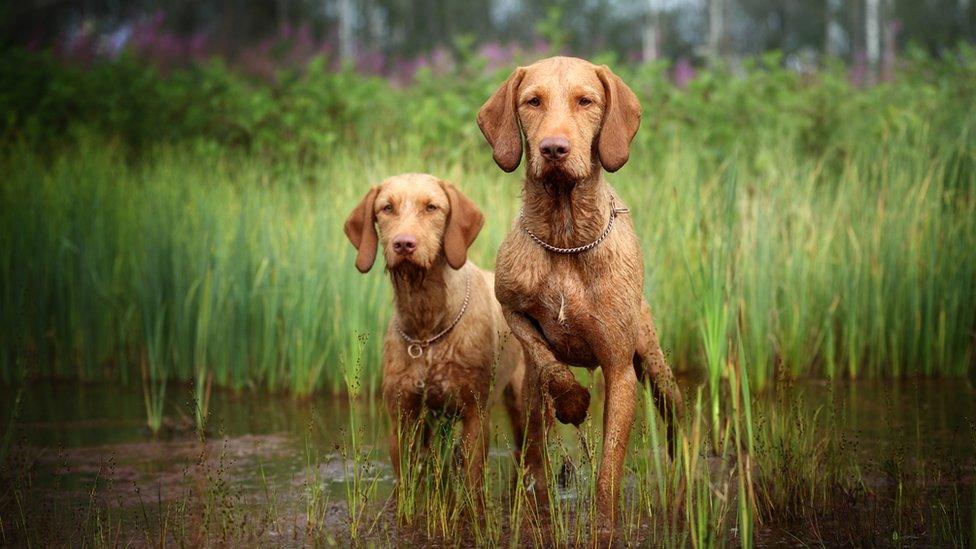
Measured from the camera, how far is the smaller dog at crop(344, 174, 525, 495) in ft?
18.4

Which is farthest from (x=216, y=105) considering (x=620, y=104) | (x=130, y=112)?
(x=620, y=104)

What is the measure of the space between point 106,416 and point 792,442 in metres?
4.95

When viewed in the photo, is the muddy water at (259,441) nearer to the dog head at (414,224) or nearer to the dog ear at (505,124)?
the dog head at (414,224)

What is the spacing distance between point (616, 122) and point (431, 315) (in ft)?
5.27

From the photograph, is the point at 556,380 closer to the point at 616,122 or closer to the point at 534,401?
the point at 534,401

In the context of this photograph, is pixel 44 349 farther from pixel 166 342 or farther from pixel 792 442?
pixel 792 442

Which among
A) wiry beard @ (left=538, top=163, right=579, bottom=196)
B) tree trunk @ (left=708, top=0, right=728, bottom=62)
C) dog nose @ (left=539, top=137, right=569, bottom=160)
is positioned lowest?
wiry beard @ (left=538, top=163, right=579, bottom=196)

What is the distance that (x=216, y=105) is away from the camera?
592 inches

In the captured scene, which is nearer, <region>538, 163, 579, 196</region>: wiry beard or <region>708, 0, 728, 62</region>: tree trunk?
<region>538, 163, 579, 196</region>: wiry beard

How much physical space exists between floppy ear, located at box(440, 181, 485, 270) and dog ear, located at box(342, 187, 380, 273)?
40cm

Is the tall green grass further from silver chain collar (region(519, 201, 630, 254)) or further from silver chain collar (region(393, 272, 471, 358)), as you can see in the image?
silver chain collar (region(519, 201, 630, 254))

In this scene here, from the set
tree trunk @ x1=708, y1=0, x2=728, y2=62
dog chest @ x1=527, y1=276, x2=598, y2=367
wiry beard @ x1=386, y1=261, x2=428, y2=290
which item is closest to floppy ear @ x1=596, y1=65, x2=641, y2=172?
dog chest @ x1=527, y1=276, x2=598, y2=367

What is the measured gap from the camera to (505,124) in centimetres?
479

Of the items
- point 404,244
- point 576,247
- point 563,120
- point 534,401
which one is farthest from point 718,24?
point 563,120
